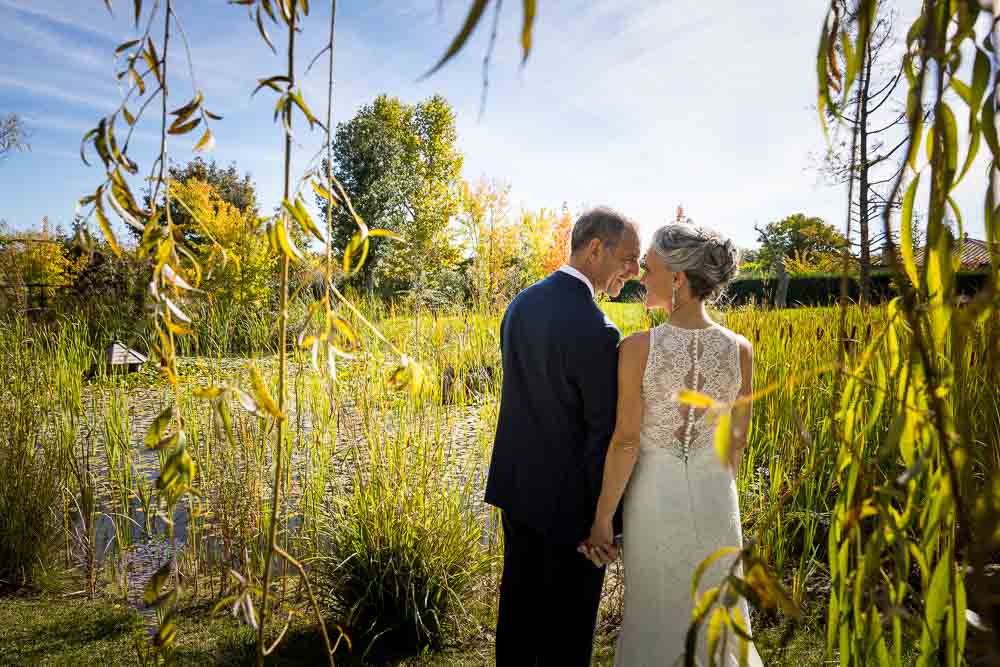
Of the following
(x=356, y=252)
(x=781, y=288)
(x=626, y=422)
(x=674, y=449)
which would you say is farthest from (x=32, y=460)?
(x=781, y=288)

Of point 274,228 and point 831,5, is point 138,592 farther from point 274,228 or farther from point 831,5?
point 831,5

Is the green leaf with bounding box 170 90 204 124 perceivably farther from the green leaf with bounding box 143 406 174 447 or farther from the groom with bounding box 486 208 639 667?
the groom with bounding box 486 208 639 667

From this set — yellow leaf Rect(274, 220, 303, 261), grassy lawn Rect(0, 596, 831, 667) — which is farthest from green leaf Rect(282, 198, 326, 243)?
grassy lawn Rect(0, 596, 831, 667)

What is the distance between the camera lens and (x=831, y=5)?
59cm

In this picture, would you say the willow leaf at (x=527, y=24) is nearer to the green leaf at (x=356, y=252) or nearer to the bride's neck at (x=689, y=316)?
the green leaf at (x=356, y=252)

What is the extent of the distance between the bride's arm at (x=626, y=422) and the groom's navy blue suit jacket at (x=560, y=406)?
0.08 m

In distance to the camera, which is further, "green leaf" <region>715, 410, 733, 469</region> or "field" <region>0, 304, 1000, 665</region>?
"field" <region>0, 304, 1000, 665</region>

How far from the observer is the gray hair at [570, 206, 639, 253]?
2.18 meters

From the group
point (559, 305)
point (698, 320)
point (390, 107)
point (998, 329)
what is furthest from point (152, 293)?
point (390, 107)

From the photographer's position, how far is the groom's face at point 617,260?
219 cm

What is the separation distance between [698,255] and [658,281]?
15 cm

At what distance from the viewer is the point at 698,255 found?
194cm

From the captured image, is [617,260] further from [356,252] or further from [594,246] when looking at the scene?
[356,252]

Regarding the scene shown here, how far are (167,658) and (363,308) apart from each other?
499cm
